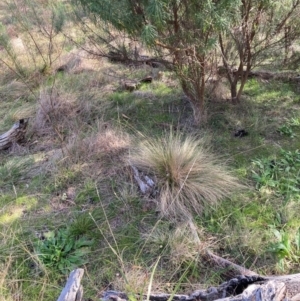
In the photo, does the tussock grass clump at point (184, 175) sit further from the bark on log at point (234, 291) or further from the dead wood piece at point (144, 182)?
the bark on log at point (234, 291)

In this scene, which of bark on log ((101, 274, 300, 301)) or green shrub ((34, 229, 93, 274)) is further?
green shrub ((34, 229, 93, 274))

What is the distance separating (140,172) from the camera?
2.75 m

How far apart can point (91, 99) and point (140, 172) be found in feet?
5.40

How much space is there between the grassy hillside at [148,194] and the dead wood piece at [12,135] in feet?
0.26

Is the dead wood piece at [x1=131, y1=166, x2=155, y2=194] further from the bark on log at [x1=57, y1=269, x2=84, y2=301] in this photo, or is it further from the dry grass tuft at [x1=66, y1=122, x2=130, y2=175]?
the bark on log at [x1=57, y1=269, x2=84, y2=301]

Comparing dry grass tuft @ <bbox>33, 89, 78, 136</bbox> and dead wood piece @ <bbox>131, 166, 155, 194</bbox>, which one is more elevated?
dry grass tuft @ <bbox>33, 89, 78, 136</bbox>

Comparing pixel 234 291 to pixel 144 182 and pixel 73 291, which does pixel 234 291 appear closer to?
pixel 73 291

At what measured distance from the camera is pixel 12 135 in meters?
3.38

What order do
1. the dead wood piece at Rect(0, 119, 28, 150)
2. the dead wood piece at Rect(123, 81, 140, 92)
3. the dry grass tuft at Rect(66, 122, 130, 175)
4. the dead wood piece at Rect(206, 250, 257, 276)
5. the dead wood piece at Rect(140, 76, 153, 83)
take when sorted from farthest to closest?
1. the dead wood piece at Rect(140, 76, 153, 83)
2. the dead wood piece at Rect(123, 81, 140, 92)
3. the dead wood piece at Rect(0, 119, 28, 150)
4. the dry grass tuft at Rect(66, 122, 130, 175)
5. the dead wood piece at Rect(206, 250, 257, 276)

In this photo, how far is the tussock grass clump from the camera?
2414 millimetres

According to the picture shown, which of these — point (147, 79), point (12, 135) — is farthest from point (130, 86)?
point (12, 135)

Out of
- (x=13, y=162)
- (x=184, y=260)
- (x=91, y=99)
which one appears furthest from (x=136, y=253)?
(x=91, y=99)

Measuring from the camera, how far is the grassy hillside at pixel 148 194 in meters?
2.04

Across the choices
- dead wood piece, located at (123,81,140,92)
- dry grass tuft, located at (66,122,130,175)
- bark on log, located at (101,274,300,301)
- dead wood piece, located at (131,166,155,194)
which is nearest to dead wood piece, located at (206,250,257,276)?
bark on log, located at (101,274,300,301)
